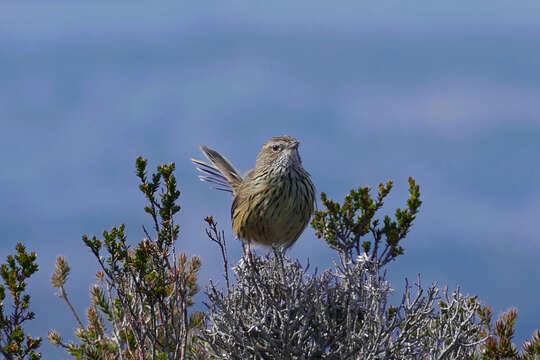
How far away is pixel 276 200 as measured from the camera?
9.05m

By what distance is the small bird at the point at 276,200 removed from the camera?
9.02 metres

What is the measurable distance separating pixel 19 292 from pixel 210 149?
3927 millimetres

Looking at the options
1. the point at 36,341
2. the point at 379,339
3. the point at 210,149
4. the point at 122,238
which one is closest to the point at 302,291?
the point at 379,339

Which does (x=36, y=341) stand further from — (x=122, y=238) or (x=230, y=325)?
(x=230, y=325)

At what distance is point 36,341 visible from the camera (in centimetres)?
816

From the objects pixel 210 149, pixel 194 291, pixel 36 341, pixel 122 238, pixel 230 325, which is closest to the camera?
pixel 230 325

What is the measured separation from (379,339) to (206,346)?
66.6 inches

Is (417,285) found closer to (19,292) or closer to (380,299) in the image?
(380,299)

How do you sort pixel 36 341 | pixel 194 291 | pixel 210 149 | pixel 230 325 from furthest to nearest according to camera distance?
pixel 210 149 → pixel 194 291 → pixel 36 341 → pixel 230 325

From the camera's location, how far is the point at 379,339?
260 inches

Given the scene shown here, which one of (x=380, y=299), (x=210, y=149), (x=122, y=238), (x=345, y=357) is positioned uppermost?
(x=210, y=149)

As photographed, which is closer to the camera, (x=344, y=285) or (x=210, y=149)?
(x=344, y=285)

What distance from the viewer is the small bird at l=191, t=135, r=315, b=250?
355 inches

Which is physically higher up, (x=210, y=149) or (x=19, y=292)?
(x=210, y=149)
